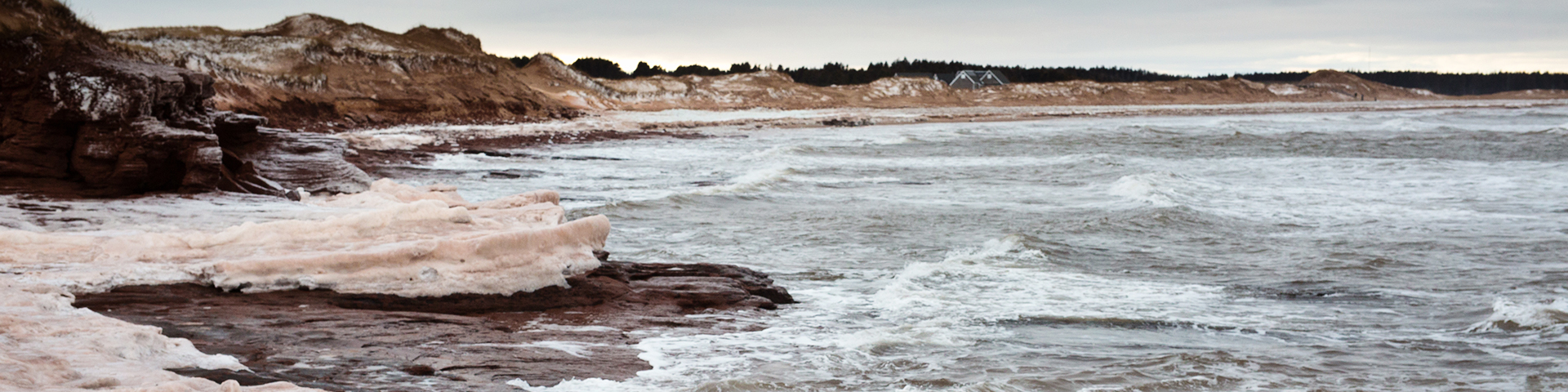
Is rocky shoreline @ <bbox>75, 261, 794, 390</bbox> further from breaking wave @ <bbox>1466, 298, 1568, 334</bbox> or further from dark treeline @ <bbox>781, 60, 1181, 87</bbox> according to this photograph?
dark treeline @ <bbox>781, 60, 1181, 87</bbox>

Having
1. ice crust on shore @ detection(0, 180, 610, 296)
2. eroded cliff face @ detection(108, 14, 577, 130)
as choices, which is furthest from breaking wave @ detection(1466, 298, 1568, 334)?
eroded cliff face @ detection(108, 14, 577, 130)

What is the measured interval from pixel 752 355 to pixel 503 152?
851 inches

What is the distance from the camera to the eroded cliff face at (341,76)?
36.3 m

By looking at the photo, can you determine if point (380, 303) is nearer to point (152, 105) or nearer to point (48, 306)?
point (48, 306)

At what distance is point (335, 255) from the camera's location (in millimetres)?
6742

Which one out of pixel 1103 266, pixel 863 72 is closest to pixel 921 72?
pixel 863 72

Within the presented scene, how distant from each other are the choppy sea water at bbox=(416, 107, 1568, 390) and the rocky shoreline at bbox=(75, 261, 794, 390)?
0.36 meters

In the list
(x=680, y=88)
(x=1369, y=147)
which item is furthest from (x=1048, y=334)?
(x=680, y=88)

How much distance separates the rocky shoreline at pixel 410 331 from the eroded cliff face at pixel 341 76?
27.3m

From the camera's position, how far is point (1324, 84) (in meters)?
128

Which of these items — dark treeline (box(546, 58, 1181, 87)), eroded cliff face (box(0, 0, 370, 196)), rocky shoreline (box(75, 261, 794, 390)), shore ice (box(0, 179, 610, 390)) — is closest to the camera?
shore ice (box(0, 179, 610, 390))

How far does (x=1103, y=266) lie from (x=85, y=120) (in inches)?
375

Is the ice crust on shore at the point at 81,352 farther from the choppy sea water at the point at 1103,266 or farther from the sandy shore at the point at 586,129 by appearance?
the sandy shore at the point at 586,129

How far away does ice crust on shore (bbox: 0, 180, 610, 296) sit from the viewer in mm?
6371
